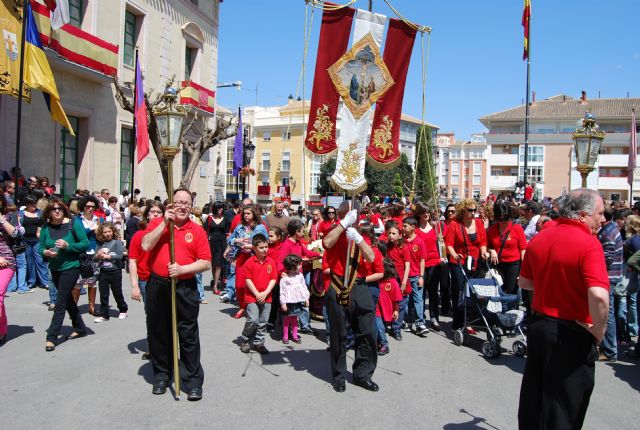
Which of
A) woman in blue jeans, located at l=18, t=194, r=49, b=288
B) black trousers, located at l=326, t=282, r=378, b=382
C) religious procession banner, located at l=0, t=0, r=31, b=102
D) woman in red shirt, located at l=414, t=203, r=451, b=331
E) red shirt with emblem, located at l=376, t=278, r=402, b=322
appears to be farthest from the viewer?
religious procession banner, located at l=0, t=0, r=31, b=102

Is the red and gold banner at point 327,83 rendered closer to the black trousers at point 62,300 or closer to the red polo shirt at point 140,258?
the red polo shirt at point 140,258

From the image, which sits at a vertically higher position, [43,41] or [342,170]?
[43,41]

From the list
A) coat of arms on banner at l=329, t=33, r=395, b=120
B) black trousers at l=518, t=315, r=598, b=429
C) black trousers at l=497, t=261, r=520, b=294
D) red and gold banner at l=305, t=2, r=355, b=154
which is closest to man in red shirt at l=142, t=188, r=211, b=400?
red and gold banner at l=305, t=2, r=355, b=154

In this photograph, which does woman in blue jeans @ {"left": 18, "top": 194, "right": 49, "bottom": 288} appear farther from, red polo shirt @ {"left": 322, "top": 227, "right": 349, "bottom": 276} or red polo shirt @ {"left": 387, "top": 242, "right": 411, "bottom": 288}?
red polo shirt @ {"left": 322, "top": 227, "right": 349, "bottom": 276}

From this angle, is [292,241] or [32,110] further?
[32,110]

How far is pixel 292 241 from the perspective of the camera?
8.44 metres

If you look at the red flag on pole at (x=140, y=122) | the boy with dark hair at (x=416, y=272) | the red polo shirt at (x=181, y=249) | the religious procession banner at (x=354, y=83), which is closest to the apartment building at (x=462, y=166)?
the red flag on pole at (x=140, y=122)

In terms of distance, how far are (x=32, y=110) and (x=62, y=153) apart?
7.16ft

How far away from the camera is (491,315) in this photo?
23.4ft

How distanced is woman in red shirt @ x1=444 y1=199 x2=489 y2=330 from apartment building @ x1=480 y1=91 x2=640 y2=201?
5215cm

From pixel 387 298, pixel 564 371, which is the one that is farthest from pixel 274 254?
pixel 564 371

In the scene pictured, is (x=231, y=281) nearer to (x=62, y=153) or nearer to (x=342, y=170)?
(x=342, y=170)

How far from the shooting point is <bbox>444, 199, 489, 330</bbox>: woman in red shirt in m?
8.09

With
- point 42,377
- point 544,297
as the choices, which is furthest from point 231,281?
point 544,297
